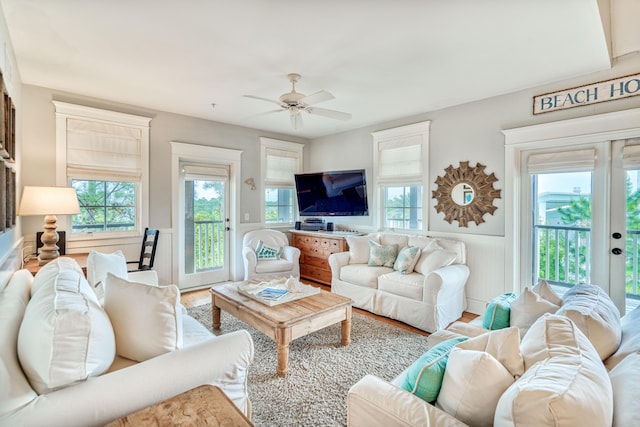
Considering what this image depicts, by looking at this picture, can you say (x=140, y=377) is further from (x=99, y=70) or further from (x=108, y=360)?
(x=99, y=70)

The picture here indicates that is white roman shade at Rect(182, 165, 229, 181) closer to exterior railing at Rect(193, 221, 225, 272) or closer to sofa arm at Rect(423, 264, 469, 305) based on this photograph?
exterior railing at Rect(193, 221, 225, 272)

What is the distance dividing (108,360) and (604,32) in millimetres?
3680

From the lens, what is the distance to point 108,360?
126 cm

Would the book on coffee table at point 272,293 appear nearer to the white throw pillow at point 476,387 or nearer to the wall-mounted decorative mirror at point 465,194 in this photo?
the white throw pillow at point 476,387

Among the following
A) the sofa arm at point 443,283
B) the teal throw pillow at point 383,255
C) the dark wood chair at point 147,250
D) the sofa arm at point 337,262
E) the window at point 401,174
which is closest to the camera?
the sofa arm at point 443,283

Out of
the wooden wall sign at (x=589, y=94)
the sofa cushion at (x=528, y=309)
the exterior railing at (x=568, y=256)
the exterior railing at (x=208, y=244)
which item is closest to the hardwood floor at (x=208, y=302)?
the exterior railing at (x=208, y=244)

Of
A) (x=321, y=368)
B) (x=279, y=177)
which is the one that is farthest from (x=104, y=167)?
(x=321, y=368)

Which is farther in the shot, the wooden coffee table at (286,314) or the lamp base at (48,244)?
the lamp base at (48,244)

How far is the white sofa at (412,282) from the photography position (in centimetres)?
310

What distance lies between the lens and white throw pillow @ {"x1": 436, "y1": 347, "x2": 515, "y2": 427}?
998mm

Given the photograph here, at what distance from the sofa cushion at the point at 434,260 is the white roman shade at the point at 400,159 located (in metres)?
1.22

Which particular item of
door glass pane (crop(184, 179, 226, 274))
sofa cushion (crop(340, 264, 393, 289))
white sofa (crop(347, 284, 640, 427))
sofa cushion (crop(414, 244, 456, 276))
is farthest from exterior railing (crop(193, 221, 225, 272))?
white sofa (crop(347, 284, 640, 427))

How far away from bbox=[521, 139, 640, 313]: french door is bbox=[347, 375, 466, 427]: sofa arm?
298 centimetres

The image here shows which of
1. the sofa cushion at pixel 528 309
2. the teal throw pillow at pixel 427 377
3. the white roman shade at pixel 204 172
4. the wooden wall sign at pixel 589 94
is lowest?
the teal throw pillow at pixel 427 377
